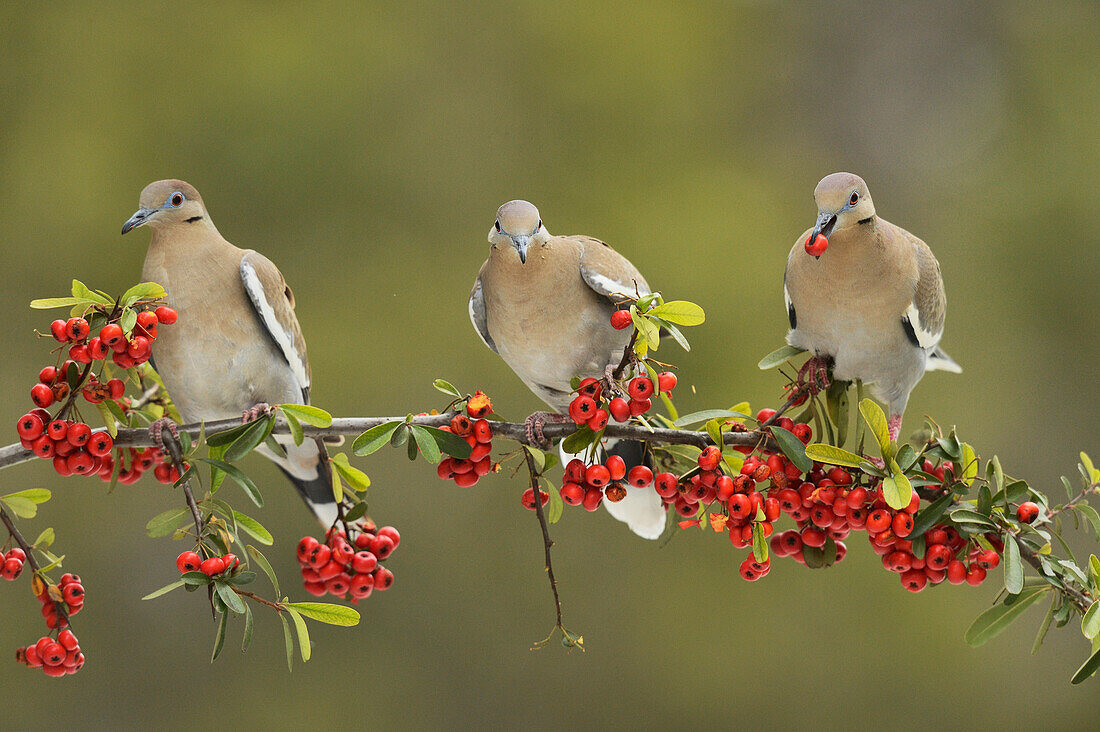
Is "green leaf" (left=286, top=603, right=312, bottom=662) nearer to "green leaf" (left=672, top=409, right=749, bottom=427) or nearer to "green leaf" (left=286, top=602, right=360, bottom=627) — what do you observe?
"green leaf" (left=286, top=602, right=360, bottom=627)

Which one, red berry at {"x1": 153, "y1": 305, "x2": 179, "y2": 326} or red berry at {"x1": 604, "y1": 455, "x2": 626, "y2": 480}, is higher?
red berry at {"x1": 153, "y1": 305, "x2": 179, "y2": 326}

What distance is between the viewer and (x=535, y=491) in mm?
1336

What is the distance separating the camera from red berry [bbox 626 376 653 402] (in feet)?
3.96

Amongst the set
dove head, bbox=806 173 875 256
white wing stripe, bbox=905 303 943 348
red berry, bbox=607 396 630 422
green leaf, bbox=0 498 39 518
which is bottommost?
green leaf, bbox=0 498 39 518

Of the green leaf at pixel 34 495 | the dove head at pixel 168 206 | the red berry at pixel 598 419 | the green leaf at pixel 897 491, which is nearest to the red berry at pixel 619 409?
the red berry at pixel 598 419

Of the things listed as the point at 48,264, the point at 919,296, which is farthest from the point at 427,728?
the point at 919,296

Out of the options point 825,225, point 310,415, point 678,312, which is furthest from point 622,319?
point 310,415

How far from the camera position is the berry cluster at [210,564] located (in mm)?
1185

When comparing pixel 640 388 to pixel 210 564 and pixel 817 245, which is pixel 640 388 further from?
pixel 210 564

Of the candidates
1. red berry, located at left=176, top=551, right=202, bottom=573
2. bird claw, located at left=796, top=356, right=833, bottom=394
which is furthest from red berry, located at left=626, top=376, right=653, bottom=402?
red berry, located at left=176, top=551, right=202, bottom=573

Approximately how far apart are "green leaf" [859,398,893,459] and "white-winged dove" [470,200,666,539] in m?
0.38

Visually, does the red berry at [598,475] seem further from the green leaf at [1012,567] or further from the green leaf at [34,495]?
the green leaf at [34,495]

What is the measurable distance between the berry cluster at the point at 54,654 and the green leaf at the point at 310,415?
43 centimetres

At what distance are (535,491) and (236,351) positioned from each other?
0.56 m
